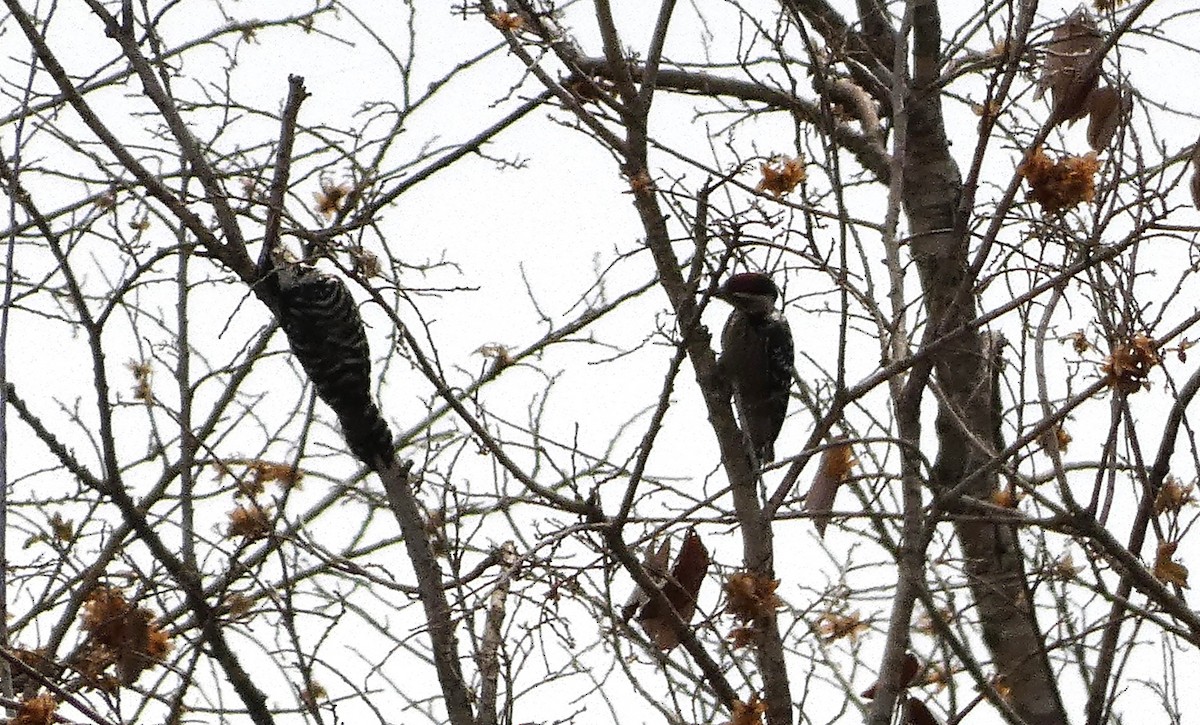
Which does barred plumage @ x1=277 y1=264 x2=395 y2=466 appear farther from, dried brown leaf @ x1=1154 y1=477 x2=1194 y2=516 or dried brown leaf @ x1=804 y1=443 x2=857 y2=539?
dried brown leaf @ x1=1154 y1=477 x2=1194 y2=516

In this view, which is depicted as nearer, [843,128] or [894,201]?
[894,201]

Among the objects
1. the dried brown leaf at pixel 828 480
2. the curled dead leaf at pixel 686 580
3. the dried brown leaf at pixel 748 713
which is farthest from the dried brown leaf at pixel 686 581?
the dried brown leaf at pixel 748 713

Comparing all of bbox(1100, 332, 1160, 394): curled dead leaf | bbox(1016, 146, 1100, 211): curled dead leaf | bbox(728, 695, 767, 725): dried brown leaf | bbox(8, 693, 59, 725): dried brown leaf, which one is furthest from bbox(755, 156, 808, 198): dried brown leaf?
bbox(8, 693, 59, 725): dried brown leaf

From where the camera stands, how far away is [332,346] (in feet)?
20.6

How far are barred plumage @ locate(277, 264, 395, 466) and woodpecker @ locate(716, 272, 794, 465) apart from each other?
147 centimetres

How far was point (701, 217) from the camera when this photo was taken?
12.1ft

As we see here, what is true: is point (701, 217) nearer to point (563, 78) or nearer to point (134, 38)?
point (563, 78)

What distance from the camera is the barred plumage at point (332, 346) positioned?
242 inches

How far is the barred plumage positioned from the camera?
6145 mm

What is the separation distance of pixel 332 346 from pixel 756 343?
5.65 ft

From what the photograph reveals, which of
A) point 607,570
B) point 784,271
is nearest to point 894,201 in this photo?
point 784,271

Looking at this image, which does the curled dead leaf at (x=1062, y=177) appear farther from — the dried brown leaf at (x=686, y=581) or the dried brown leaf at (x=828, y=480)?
the dried brown leaf at (x=686, y=581)

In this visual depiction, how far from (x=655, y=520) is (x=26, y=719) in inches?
62.5

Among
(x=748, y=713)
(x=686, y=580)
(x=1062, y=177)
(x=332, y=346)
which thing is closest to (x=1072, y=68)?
(x=1062, y=177)
